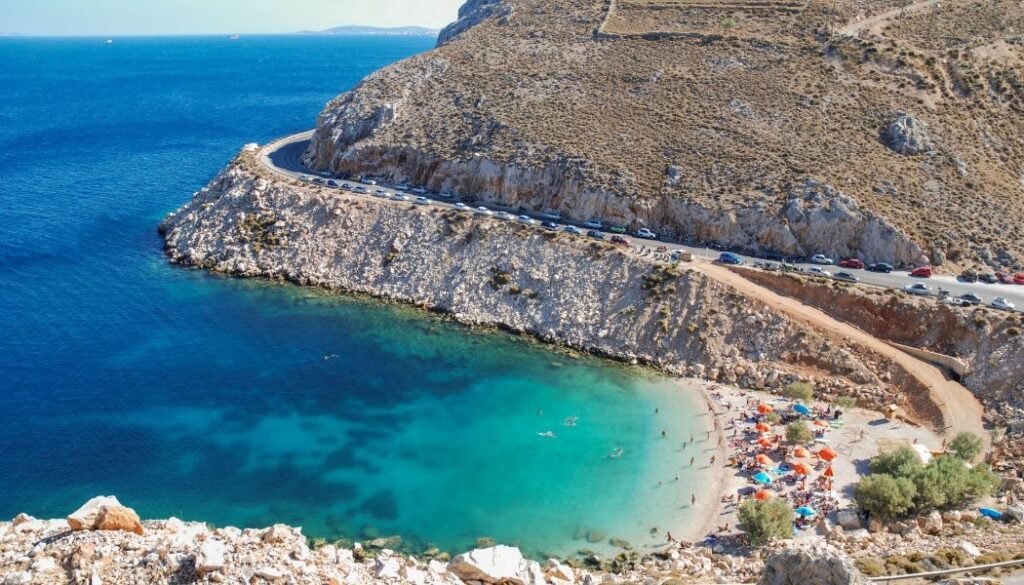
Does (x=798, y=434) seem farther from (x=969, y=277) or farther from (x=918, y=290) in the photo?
(x=969, y=277)

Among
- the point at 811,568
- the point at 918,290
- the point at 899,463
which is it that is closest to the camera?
the point at 811,568

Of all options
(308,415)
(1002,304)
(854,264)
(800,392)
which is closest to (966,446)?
(800,392)

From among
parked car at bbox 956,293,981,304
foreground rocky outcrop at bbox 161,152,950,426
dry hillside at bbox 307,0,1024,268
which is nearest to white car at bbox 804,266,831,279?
dry hillside at bbox 307,0,1024,268

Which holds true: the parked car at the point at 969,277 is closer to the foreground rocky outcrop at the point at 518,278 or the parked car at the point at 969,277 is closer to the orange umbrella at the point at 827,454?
the foreground rocky outcrop at the point at 518,278

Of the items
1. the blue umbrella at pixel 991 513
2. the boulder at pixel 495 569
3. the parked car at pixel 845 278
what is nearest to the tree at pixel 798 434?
the blue umbrella at pixel 991 513

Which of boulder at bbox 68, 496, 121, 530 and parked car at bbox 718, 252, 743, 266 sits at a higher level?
parked car at bbox 718, 252, 743, 266

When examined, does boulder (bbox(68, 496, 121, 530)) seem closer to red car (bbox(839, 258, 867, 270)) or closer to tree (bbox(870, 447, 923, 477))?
tree (bbox(870, 447, 923, 477))

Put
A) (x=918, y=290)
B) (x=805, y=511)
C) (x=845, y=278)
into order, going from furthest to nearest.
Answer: (x=845, y=278) < (x=918, y=290) < (x=805, y=511)
